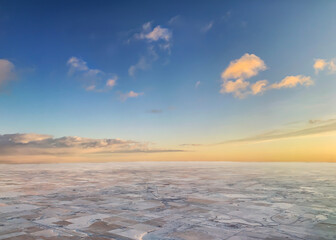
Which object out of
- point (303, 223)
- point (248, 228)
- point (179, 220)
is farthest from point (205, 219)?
point (303, 223)

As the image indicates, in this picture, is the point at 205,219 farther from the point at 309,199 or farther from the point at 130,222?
the point at 309,199

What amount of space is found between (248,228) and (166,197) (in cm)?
487

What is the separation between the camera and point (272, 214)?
777cm

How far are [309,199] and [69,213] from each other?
868 centimetres

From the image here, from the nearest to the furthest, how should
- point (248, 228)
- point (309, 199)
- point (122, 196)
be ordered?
point (248, 228) < point (309, 199) < point (122, 196)

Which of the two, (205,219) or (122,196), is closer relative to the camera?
(205,219)

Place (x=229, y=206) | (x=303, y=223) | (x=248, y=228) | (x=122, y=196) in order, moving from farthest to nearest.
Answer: (x=122, y=196), (x=229, y=206), (x=303, y=223), (x=248, y=228)

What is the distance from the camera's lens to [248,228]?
626 cm

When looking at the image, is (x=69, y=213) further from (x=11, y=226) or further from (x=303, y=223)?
(x=303, y=223)

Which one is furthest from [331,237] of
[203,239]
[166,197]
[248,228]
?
[166,197]

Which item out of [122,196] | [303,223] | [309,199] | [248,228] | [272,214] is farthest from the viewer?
[122,196]

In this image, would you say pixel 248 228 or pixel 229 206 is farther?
pixel 229 206

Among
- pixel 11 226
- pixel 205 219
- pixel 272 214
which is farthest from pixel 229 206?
pixel 11 226

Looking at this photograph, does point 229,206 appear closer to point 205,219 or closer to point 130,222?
point 205,219
